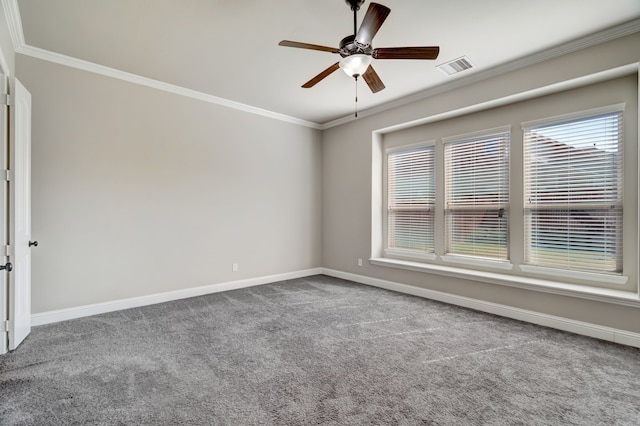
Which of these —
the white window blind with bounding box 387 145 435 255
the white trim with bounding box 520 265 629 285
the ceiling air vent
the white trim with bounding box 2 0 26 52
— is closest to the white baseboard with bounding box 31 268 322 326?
the white window blind with bounding box 387 145 435 255

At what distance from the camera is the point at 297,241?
18.8 ft

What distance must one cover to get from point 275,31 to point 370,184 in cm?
293

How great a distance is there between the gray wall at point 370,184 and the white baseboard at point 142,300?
1.35 m

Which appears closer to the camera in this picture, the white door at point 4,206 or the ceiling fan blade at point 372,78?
the white door at point 4,206

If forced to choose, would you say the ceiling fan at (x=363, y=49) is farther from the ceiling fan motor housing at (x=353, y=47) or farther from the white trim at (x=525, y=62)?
the white trim at (x=525, y=62)

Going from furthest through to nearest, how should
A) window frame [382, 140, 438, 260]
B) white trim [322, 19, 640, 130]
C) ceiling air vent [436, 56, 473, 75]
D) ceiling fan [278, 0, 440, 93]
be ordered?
window frame [382, 140, 438, 260] → ceiling air vent [436, 56, 473, 75] → white trim [322, 19, 640, 130] → ceiling fan [278, 0, 440, 93]

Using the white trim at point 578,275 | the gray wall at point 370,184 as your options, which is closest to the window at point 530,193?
the white trim at point 578,275

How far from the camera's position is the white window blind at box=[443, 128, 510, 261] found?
3891mm

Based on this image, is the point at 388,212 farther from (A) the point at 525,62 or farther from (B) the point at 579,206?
(A) the point at 525,62

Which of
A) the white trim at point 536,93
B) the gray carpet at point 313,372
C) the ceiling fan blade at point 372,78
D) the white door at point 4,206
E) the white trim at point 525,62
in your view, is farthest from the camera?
the white trim at point 536,93

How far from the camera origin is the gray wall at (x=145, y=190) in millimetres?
3375

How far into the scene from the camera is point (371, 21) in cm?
212

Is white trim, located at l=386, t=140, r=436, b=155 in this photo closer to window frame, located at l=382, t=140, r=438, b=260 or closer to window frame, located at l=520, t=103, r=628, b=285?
window frame, located at l=382, t=140, r=438, b=260

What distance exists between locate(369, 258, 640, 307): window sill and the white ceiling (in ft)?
8.18
